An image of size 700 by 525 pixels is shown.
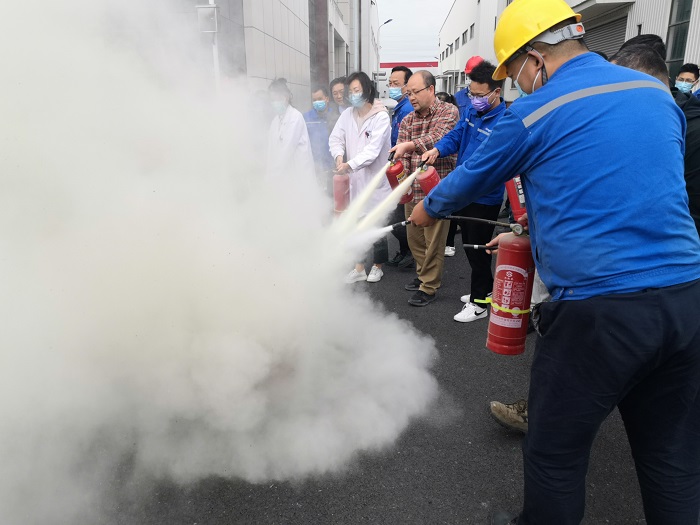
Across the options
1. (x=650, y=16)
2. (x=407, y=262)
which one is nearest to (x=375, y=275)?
(x=407, y=262)

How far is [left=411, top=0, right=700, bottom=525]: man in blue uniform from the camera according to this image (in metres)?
1.35

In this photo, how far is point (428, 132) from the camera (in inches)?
161

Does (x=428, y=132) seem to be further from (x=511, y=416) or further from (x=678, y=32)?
(x=678, y=32)

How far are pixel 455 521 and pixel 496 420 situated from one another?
66cm

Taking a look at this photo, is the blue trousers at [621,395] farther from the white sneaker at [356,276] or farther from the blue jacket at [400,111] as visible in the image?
the blue jacket at [400,111]

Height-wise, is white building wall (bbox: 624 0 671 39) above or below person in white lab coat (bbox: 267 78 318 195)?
above

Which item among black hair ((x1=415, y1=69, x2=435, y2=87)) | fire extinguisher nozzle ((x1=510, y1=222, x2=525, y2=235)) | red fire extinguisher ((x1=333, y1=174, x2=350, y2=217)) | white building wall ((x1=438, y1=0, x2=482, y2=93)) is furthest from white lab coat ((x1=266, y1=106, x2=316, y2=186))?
white building wall ((x1=438, y1=0, x2=482, y2=93))

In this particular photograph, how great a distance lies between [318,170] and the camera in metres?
6.00

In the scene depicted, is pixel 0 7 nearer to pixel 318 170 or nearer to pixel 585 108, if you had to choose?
pixel 585 108

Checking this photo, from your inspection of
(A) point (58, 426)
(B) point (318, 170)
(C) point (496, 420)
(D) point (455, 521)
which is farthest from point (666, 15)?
(A) point (58, 426)

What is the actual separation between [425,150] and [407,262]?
169 centimetres

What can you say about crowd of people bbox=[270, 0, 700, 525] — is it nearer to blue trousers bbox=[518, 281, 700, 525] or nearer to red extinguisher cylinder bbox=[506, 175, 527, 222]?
blue trousers bbox=[518, 281, 700, 525]

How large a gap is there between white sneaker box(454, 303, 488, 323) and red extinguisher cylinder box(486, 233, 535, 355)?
163 centimetres

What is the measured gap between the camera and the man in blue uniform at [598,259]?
1.35 m
